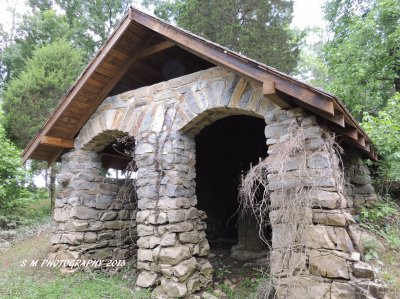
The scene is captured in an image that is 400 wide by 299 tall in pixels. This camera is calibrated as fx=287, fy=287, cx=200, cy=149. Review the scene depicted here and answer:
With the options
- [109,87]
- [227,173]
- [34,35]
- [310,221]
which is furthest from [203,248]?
[34,35]

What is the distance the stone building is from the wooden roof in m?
0.02

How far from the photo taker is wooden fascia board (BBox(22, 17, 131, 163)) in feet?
14.3

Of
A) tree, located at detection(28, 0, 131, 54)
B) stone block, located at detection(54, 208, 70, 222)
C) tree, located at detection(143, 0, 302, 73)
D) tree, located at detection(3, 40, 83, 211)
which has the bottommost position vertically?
stone block, located at detection(54, 208, 70, 222)

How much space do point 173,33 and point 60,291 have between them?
3932mm

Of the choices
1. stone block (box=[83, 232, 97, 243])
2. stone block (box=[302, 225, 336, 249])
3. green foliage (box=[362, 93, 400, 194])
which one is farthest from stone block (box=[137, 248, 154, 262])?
green foliage (box=[362, 93, 400, 194])

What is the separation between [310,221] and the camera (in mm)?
2982

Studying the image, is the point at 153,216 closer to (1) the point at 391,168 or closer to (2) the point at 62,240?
(2) the point at 62,240

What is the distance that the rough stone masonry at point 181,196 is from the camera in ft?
9.43

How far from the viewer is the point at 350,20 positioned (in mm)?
9469

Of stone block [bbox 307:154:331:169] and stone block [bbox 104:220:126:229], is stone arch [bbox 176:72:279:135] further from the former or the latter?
stone block [bbox 104:220:126:229]

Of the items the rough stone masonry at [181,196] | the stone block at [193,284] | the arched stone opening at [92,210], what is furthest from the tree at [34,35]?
the stone block at [193,284]

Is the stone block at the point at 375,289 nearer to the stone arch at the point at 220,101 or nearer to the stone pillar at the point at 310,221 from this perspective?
the stone pillar at the point at 310,221

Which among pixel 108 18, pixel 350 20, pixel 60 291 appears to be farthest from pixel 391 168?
pixel 108 18

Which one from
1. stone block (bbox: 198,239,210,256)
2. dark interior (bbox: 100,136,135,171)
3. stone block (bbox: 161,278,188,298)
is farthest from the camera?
dark interior (bbox: 100,136,135,171)
